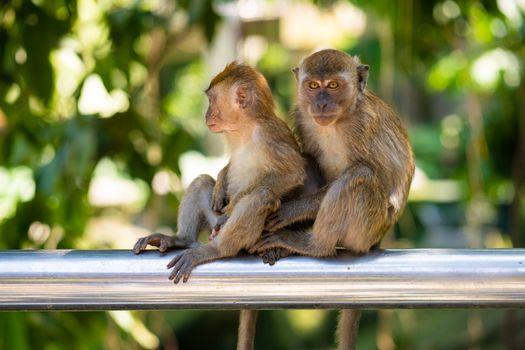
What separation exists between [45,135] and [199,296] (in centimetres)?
256

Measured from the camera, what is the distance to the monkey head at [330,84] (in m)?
2.85

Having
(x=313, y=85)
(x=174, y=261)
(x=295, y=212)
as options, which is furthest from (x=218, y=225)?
(x=174, y=261)

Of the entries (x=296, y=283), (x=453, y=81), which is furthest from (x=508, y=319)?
(x=296, y=283)

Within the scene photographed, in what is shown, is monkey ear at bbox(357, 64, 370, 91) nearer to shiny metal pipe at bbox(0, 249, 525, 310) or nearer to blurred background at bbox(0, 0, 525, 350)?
blurred background at bbox(0, 0, 525, 350)

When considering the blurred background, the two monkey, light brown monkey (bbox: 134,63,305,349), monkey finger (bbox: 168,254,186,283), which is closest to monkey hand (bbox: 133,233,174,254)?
the two monkey

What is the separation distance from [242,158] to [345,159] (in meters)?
0.37

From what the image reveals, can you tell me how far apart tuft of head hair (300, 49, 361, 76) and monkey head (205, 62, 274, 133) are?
160 mm

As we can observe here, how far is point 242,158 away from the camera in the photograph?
9.96 feet

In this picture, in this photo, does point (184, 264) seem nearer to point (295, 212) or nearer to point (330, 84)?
point (295, 212)

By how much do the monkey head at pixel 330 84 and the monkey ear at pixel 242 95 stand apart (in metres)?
0.18

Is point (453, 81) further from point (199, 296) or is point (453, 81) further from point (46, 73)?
point (199, 296)

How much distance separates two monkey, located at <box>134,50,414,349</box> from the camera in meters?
2.59

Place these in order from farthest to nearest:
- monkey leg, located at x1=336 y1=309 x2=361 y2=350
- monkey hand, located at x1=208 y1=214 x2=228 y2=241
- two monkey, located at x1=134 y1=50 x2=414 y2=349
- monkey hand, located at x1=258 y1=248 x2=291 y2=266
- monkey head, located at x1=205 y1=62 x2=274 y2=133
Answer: monkey head, located at x1=205 y1=62 x2=274 y2=133
monkey hand, located at x1=208 y1=214 x2=228 y2=241
two monkey, located at x1=134 y1=50 x2=414 y2=349
monkey leg, located at x1=336 y1=309 x2=361 y2=350
monkey hand, located at x1=258 y1=248 x2=291 y2=266

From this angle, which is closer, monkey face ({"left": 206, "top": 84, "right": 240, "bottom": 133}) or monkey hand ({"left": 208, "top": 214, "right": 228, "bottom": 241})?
monkey hand ({"left": 208, "top": 214, "right": 228, "bottom": 241})
